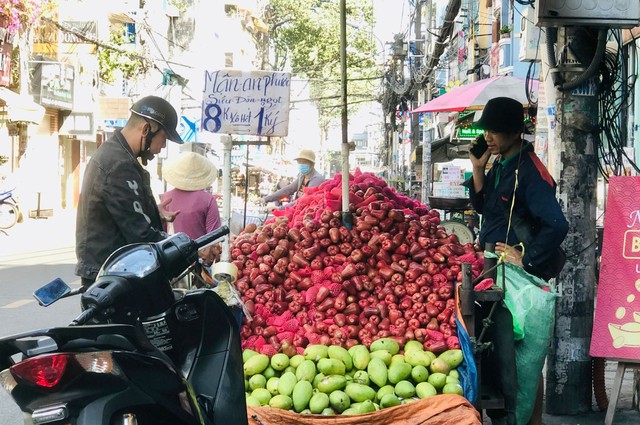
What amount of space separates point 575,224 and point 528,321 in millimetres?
1194

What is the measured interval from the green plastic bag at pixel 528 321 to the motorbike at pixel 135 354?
233 centimetres

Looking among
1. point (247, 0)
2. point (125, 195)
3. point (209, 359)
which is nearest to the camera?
point (209, 359)

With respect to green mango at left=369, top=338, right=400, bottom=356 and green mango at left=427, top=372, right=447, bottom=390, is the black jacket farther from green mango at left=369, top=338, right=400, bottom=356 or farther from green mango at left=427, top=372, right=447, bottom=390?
green mango at left=427, top=372, right=447, bottom=390

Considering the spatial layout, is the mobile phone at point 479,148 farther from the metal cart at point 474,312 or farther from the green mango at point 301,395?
the green mango at point 301,395

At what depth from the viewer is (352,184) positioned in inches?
252

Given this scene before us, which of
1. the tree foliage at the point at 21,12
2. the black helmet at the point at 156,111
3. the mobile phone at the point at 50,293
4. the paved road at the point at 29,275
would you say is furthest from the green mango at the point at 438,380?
the tree foliage at the point at 21,12

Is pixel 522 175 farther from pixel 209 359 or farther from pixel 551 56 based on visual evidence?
pixel 209 359

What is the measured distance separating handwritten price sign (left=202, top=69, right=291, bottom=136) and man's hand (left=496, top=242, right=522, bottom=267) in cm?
311

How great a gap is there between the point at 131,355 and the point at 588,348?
4.39 metres

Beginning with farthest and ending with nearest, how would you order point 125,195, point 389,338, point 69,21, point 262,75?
point 69,21 → point 262,75 → point 389,338 → point 125,195

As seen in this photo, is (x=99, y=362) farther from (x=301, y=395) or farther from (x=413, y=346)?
(x=413, y=346)

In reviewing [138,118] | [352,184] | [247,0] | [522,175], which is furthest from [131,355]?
[247,0]

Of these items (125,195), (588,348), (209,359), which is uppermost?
(125,195)

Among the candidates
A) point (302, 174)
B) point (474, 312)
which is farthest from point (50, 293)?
point (302, 174)
